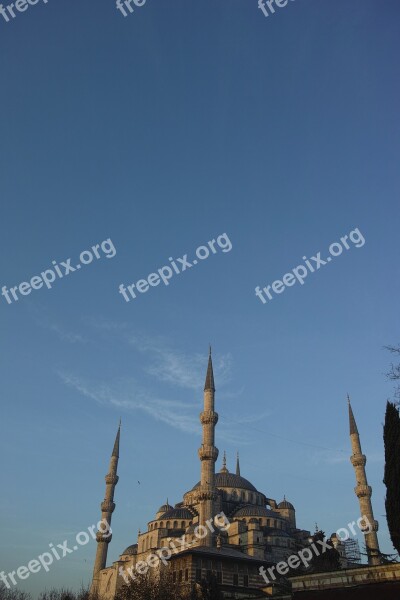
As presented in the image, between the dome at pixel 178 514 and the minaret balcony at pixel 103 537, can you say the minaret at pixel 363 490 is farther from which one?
the minaret balcony at pixel 103 537

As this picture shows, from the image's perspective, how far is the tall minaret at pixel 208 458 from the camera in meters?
39.7

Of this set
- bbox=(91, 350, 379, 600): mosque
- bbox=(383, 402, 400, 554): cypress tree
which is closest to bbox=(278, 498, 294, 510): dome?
bbox=(91, 350, 379, 600): mosque

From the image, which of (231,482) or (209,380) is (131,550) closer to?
(231,482)

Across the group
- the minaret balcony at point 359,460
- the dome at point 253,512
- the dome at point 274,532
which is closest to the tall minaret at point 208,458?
the dome at point 274,532

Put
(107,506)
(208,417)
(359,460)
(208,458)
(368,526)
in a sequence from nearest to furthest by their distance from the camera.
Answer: (208,458)
(208,417)
(368,526)
(359,460)
(107,506)

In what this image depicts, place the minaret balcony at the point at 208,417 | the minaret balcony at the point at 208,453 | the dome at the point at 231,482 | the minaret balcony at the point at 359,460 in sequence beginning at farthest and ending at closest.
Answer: the dome at the point at 231,482 → the minaret balcony at the point at 359,460 → the minaret balcony at the point at 208,417 → the minaret balcony at the point at 208,453

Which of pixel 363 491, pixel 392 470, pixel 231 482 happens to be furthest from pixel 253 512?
pixel 392 470

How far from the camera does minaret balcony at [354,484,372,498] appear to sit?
44844 millimetres

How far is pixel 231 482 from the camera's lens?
54.5 metres

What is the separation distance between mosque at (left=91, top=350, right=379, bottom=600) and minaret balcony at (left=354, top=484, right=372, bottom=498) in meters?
0.08

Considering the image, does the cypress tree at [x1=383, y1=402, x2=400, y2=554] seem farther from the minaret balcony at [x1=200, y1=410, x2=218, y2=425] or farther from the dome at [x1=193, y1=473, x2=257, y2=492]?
the dome at [x1=193, y1=473, x2=257, y2=492]

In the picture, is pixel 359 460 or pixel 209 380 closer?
pixel 209 380

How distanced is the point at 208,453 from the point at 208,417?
301cm

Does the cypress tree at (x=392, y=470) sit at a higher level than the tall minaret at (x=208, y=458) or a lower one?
lower
